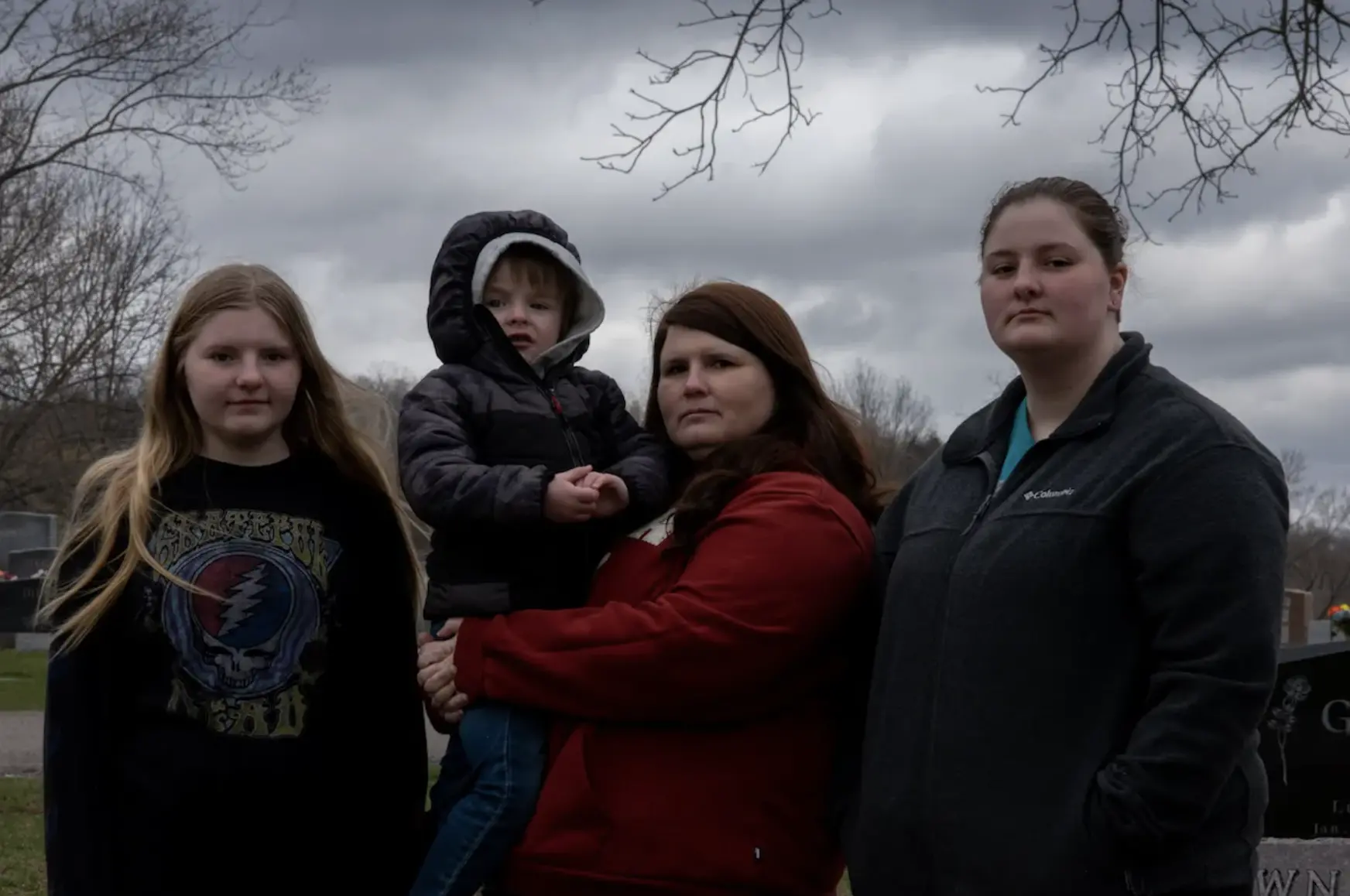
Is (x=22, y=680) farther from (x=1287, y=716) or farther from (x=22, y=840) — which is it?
(x=1287, y=716)

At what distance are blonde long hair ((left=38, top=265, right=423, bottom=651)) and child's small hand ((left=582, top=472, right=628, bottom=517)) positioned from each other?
25.1 inches

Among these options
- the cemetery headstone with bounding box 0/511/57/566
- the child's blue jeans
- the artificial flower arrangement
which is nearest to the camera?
the child's blue jeans

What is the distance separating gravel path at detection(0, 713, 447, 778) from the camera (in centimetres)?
1075

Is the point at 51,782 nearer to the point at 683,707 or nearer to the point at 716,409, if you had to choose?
the point at 683,707

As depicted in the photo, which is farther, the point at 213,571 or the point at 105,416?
the point at 105,416

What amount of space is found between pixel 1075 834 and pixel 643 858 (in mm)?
828

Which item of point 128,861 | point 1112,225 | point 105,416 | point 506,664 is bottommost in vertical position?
point 128,861

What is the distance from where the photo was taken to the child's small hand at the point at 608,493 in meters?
3.22

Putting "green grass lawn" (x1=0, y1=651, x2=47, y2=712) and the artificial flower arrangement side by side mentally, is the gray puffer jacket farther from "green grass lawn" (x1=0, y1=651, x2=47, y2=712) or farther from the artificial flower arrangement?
the artificial flower arrangement

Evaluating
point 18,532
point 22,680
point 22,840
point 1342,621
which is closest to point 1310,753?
point 22,840

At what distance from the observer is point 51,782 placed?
10.6 feet

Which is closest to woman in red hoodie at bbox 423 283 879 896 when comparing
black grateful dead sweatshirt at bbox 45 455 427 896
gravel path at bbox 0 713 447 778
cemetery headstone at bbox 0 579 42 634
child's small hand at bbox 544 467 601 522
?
child's small hand at bbox 544 467 601 522

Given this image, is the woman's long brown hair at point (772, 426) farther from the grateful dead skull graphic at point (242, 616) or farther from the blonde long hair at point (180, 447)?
the grateful dead skull graphic at point (242, 616)

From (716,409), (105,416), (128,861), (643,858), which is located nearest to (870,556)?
A: (716,409)
